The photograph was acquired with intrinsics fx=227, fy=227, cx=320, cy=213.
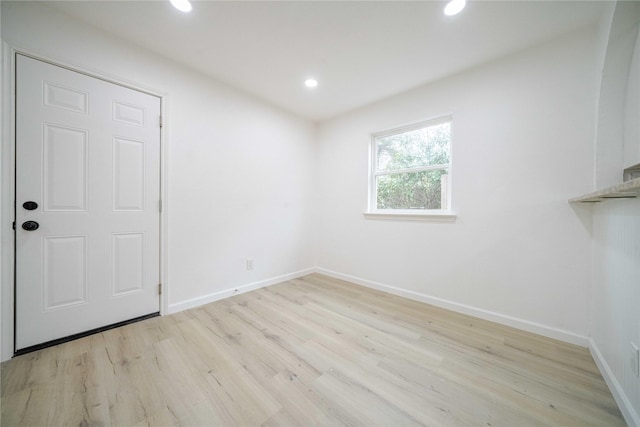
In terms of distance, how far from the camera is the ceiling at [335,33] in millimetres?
1678

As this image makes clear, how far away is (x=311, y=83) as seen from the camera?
2.67 m

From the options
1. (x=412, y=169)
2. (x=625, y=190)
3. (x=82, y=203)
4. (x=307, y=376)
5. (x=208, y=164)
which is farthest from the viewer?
(x=412, y=169)

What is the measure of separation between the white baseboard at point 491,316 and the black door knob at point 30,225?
10.6ft

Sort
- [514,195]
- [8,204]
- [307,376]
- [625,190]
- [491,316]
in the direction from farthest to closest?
1. [491,316]
2. [514,195]
3. [8,204]
4. [307,376]
5. [625,190]

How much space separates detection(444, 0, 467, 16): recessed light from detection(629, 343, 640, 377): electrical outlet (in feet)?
7.48

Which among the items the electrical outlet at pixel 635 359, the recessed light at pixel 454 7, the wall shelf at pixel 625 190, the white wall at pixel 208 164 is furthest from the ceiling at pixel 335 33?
the electrical outlet at pixel 635 359

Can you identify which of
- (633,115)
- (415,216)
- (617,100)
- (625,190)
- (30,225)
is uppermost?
(617,100)

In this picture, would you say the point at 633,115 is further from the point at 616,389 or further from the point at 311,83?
the point at 311,83

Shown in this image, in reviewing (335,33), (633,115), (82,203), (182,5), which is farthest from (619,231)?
(82,203)

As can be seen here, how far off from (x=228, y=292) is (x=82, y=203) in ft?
5.24

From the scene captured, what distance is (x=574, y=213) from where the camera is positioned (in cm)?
184

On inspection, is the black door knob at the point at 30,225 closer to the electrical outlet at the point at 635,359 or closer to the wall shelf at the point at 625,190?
the wall shelf at the point at 625,190

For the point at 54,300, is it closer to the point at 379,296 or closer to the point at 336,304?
the point at 336,304

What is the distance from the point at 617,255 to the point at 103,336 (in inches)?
147
